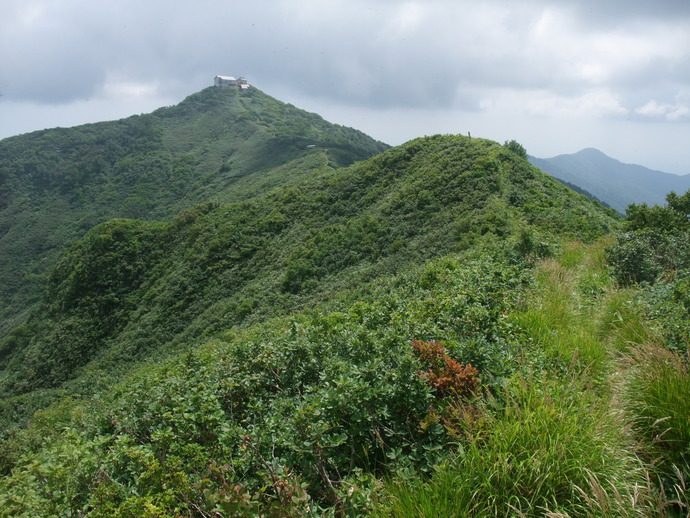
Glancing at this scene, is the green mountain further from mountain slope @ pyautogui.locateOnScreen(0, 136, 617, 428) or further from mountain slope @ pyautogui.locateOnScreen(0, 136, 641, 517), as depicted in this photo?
mountain slope @ pyautogui.locateOnScreen(0, 136, 641, 517)

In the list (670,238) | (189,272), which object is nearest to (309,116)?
(189,272)

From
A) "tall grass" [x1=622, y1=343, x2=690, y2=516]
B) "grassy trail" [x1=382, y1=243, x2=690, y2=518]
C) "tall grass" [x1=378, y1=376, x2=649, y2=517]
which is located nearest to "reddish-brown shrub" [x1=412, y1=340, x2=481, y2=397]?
"grassy trail" [x1=382, y1=243, x2=690, y2=518]

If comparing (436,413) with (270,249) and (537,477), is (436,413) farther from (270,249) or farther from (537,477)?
(270,249)

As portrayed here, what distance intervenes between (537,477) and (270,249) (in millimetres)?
28824

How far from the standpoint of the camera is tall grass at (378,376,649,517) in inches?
89.9

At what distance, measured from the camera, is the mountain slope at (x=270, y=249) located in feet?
64.6

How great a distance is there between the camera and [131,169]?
311 ft

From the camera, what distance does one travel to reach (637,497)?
91.0 inches

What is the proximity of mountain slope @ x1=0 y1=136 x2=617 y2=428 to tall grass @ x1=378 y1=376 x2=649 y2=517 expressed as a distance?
12412 mm

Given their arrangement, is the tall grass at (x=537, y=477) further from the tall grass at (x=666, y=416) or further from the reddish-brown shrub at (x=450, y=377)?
the reddish-brown shrub at (x=450, y=377)

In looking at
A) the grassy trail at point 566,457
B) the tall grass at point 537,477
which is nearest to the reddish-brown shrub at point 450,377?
the grassy trail at point 566,457

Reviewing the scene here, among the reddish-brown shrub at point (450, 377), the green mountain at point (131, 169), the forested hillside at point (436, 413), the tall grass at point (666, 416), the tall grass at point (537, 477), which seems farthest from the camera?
the green mountain at point (131, 169)

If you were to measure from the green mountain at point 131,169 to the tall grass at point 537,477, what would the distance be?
53.6 m

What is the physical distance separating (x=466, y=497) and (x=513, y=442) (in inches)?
16.7
